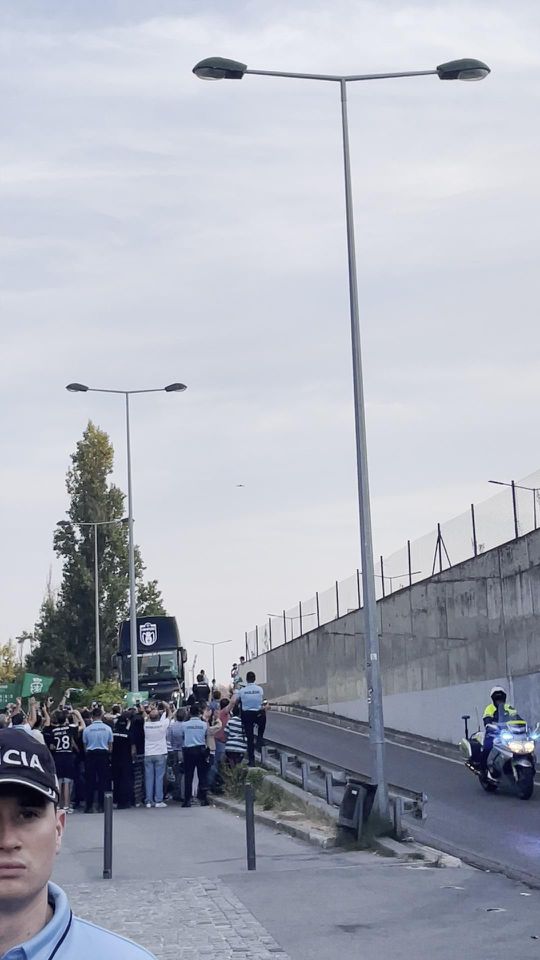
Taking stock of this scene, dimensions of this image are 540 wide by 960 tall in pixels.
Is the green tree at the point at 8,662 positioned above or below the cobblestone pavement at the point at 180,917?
above

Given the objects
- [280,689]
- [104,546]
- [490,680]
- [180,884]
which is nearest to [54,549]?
[104,546]

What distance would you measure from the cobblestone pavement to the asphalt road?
3208mm

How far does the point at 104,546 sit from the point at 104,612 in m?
3.96

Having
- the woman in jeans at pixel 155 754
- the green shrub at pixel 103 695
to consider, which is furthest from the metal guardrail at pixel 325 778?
the green shrub at pixel 103 695

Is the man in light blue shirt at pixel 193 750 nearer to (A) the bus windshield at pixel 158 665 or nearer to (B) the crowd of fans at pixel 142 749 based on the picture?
(B) the crowd of fans at pixel 142 749

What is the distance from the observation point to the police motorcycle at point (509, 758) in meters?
21.4

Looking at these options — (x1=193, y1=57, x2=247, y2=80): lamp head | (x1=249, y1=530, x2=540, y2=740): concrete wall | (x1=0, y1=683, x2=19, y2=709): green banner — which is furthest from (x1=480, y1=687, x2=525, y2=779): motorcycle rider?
(x1=0, y1=683, x2=19, y2=709): green banner

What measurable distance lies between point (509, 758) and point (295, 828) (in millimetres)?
3883

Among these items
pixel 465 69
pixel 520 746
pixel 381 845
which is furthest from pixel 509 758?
pixel 465 69

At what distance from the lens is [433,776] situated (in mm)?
26594

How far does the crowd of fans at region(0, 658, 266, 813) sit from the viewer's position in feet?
79.3

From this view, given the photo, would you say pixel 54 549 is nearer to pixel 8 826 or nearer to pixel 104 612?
pixel 104 612

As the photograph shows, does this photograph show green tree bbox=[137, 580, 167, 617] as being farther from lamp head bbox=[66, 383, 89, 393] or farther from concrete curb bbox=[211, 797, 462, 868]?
concrete curb bbox=[211, 797, 462, 868]

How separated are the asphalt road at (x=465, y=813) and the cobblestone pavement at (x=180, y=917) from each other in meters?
3.21
